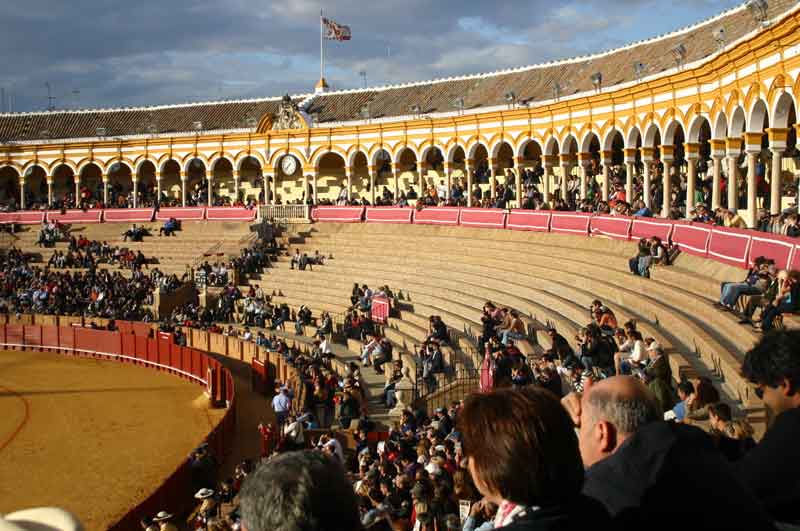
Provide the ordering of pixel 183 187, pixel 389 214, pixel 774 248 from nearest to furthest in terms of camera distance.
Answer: pixel 774 248
pixel 389 214
pixel 183 187

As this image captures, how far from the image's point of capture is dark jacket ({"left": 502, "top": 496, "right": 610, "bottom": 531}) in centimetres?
315

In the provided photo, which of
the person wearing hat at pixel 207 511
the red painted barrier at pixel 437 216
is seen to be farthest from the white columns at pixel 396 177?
the person wearing hat at pixel 207 511

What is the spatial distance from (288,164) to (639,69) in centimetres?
2561

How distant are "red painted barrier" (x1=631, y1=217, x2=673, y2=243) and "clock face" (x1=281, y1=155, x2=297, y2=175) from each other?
111 feet

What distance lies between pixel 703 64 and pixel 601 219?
21.1ft

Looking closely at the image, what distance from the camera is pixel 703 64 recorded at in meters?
30.0

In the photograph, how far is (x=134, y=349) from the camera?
33.1 meters

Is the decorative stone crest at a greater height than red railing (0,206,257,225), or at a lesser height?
greater

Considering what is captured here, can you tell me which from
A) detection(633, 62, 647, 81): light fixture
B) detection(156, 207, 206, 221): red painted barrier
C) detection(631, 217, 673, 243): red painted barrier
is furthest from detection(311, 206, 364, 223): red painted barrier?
detection(631, 217, 673, 243): red painted barrier

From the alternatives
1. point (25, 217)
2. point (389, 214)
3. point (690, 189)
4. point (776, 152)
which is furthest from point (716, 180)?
point (25, 217)

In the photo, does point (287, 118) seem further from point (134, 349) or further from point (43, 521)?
point (43, 521)

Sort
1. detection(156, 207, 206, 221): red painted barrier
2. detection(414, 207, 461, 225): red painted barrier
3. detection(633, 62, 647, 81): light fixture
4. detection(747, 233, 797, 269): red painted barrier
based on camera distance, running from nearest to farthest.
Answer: detection(747, 233, 797, 269): red painted barrier < detection(633, 62, 647, 81): light fixture < detection(414, 207, 461, 225): red painted barrier < detection(156, 207, 206, 221): red painted barrier

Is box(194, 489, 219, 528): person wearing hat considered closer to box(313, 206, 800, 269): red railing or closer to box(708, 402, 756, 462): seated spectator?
box(708, 402, 756, 462): seated spectator

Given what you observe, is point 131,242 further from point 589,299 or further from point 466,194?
point 589,299
